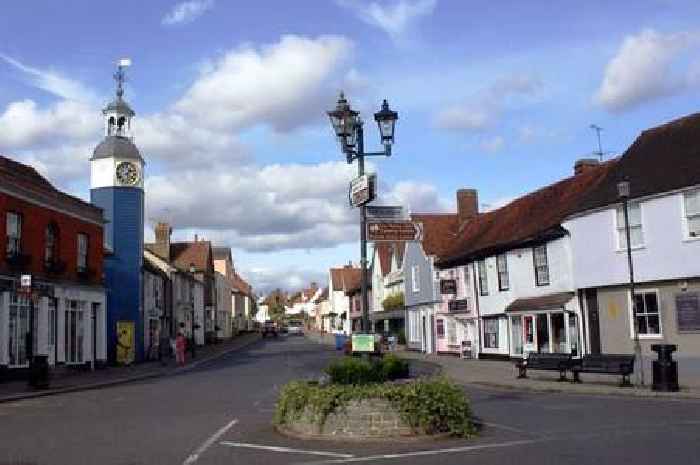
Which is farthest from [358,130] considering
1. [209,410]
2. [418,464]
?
[209,410]

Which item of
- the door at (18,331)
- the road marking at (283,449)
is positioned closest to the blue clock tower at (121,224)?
the door at (18,331)

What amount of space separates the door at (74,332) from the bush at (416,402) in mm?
24832

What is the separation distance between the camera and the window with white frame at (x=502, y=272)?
37.2m

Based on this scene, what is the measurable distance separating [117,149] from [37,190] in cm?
1250

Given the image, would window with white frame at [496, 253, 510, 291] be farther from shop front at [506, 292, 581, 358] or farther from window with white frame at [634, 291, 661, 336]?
window with white frame at [634, 291, 661, 336]

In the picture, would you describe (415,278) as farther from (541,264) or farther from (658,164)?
(658,164)

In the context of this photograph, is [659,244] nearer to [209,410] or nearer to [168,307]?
[209,410]

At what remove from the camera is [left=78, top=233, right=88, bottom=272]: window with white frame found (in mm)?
36906

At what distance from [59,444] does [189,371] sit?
78.7ft

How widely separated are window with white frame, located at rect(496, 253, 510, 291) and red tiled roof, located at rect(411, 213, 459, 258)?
852cm

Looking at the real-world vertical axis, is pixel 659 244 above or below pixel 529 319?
above

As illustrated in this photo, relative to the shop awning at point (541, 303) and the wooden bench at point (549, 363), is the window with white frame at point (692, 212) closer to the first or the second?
the wooden bench at point (549, 363)

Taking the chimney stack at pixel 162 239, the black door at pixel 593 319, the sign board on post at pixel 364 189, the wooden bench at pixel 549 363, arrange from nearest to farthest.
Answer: the sign board on post at pixel 364 189, the wooden bench at pixel 549 363, the black door at pixel 593 319, the chimney stack at pixel 162 239

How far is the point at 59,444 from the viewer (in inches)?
513
